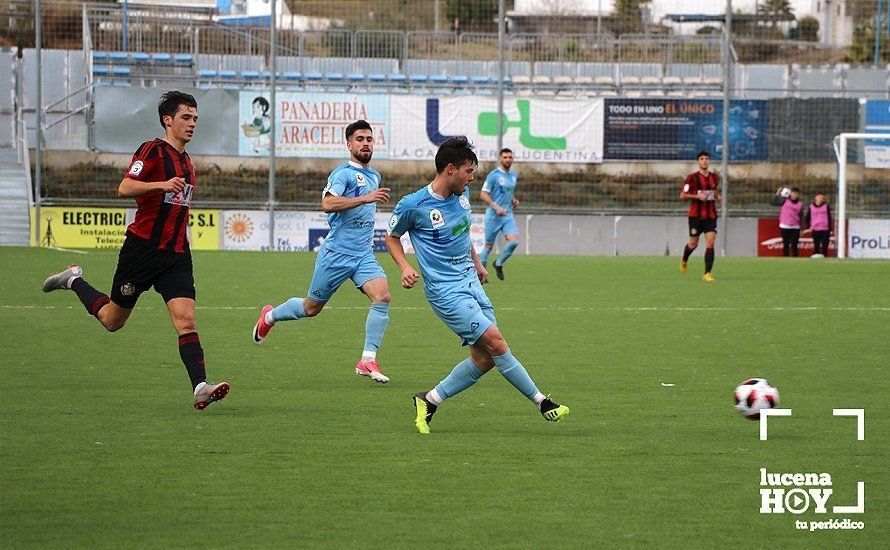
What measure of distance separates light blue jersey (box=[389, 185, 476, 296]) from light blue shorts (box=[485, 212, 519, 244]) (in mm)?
12943

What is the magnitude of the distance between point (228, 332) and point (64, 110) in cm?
2000

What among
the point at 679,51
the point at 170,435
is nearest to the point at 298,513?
the point at 170,435

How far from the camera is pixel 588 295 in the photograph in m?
17.7

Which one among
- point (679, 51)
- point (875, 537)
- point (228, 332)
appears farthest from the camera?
point (679, 51)

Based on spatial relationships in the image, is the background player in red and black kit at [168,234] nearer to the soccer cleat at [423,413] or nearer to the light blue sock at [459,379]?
the soccer cleat at [423,413]

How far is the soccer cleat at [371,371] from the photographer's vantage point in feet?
31.1

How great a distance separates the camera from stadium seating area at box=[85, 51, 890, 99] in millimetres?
32750

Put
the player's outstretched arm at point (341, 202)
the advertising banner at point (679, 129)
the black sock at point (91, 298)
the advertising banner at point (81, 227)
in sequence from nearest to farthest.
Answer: the black sock at point (91, 298), the player's outstretched arm at point (341, 202), the advertising banner at point (81, 227), the advertising banner at point (679, 129)

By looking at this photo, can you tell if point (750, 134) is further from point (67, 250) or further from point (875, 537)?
point (875, 537)

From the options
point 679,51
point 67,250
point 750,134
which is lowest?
point 67,250

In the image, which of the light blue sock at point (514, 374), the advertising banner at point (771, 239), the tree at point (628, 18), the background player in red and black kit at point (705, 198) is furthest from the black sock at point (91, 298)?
the tree at point (628, 18)

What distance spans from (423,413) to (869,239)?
76.8 feet

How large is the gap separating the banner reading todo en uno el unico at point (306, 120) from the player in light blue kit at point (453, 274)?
72.0 ft

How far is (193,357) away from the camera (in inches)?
314
